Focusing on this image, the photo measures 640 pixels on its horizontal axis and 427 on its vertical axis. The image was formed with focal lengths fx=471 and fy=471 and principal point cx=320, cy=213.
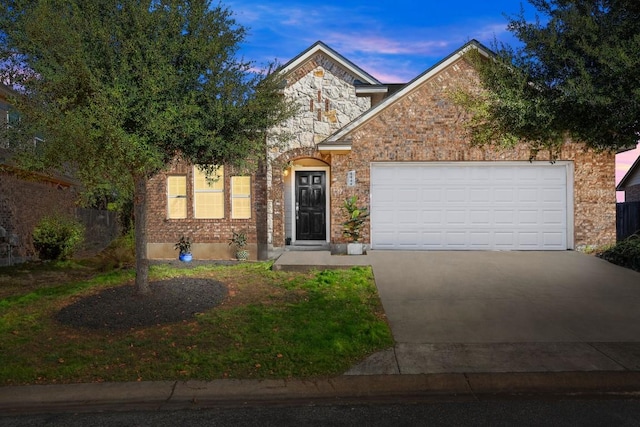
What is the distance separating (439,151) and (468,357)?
27.7 ft

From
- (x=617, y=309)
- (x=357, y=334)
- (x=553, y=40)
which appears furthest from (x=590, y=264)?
(x=357, y=334)

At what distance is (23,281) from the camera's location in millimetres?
11648

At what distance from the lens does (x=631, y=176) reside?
2905 cm

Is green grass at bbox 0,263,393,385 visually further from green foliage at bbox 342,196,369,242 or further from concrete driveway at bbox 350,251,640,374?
green foliage at bbox 342,196,369,242

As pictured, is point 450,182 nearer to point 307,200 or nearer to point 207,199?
point 307,200

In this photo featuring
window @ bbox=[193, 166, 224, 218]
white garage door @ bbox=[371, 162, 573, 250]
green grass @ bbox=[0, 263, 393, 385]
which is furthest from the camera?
window @ bbox=[193, 166, 224, 218]

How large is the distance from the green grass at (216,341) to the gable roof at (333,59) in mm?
8335

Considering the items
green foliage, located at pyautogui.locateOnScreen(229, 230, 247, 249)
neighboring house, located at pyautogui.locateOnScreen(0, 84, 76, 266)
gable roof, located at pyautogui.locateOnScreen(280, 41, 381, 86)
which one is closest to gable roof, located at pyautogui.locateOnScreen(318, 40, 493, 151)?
gable roof, located at pyautogui.locateOnScreen(280, 41, 381, 86)

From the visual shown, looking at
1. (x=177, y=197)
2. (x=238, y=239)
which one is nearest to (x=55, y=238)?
(x=177, y=197)

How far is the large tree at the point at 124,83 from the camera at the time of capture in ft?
20.9

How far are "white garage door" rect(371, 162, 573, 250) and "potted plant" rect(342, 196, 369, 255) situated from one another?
0.61 meters

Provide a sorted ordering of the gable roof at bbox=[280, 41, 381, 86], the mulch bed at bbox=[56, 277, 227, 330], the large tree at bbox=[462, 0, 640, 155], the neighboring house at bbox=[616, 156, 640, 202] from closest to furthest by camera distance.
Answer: the large tree at bbox=[462, 0, 640, 155]
the mulch bed at bbox=[56, 277, 227, 330]
the gable roof at bbox=[280, 41, 381, 86]
the neighboring house at bbox=[616, 156, 640, 202]

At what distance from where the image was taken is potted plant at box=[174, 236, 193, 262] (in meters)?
14.1

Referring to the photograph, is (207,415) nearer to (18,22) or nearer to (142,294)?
(142,294)
